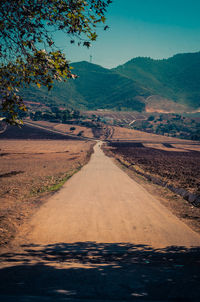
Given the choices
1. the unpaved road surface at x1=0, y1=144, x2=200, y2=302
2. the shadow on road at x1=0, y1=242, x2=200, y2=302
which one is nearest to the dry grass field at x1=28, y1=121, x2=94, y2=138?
the unpaved road surface at x1=0, y1=144, x2=200, y2=302

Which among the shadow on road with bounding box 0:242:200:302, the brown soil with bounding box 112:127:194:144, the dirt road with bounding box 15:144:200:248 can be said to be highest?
the brown soil with bounding box 112:127:194:144

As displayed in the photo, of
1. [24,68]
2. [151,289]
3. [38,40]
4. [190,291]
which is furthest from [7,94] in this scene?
[190,291]

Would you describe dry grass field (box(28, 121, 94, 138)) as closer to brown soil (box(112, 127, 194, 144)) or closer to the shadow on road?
brown soil (box(112, 127, 194, 144))

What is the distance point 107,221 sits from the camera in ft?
33.9

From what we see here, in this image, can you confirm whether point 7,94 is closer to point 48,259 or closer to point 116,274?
point 48,259

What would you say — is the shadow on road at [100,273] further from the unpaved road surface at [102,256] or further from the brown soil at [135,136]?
the brown soil at [135,136]

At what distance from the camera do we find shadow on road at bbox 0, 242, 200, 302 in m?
4.23

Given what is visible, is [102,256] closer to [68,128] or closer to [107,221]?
[107,221]

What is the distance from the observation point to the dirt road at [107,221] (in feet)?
27.6

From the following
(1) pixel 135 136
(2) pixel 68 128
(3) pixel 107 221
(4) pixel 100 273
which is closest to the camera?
(4) pixel 100 273

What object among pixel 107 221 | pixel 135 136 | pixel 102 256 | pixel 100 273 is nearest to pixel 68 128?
pixel 135 136

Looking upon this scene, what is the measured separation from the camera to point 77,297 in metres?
4.10

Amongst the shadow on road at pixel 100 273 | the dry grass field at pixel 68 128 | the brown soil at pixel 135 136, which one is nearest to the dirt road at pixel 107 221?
the shadow on road at pixel 100 273

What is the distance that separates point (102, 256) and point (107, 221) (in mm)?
3488
